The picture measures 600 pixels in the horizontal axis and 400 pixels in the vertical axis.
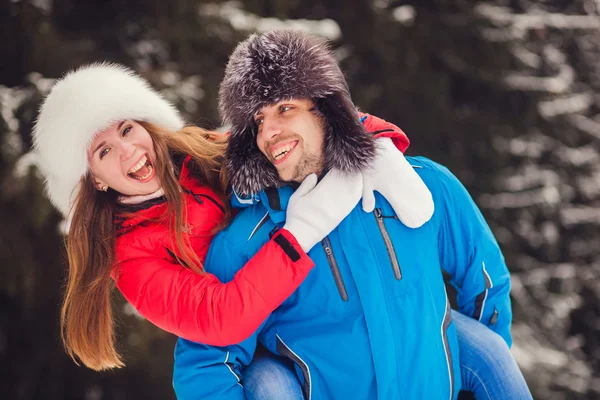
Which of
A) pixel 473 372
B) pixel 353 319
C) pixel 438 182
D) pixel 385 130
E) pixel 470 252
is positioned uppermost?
pixel 385 130

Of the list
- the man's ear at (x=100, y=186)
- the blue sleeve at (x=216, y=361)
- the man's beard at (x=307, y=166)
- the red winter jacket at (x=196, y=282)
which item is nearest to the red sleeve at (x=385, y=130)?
the red winter jacket at (x=196, y=282)

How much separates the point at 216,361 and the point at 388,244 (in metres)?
0.66

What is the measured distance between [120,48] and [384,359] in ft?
9.79

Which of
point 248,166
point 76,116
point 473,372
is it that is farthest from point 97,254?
point 473,372

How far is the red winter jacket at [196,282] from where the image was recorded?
1.72 metres

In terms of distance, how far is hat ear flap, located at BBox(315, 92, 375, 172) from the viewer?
185 centimetres

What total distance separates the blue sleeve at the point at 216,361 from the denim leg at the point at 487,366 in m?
0.75

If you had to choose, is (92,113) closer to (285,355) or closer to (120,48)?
(285,355)

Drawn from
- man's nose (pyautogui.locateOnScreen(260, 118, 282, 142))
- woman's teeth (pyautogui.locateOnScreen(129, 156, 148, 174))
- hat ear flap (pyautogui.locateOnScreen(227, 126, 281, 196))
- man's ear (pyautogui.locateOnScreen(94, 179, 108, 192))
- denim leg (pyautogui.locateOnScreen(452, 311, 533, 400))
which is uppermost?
man's nose (pyautogui.locateOnScreen(260, 118, 282, 142))

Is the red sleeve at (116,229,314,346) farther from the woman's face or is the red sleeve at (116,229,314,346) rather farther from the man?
the woman's face

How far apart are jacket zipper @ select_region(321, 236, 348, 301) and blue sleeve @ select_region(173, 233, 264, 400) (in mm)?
271

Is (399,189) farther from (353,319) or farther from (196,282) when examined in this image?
(196,282)

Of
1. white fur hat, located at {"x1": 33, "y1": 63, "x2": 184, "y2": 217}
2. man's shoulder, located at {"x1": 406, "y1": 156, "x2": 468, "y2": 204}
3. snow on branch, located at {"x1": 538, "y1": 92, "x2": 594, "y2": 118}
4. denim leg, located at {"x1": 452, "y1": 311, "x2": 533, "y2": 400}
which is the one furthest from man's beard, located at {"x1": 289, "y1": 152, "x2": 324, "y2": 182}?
snow on branch, located at {"x1": 538, "y1": 92, "x2": 594, "y2": 118}

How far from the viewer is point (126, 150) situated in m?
1.96
